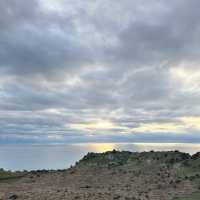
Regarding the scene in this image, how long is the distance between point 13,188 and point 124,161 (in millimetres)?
17006

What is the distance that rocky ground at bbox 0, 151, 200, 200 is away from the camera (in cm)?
2881

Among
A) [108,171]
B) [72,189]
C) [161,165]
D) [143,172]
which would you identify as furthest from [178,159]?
[72,189]

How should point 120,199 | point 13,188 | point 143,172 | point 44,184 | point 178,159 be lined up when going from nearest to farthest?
point 120,199 → point 13,188 → point 44,184 → point 143,172 → point 178,159

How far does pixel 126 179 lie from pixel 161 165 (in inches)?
259

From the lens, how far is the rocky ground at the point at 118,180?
94.5 feet

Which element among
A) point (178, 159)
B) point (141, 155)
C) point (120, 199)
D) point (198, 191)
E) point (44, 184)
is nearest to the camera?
point (120, 199)

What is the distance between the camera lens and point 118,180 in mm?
36688

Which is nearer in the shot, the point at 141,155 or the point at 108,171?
the point at 108,171

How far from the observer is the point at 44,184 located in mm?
35469

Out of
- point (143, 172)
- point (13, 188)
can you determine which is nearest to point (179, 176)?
point (143, 172)

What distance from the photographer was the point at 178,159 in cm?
4331

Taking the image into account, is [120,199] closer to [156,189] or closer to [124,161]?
[156,189]

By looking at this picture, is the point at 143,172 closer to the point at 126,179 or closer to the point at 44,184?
the point at 126,179

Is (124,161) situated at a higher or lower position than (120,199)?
higher
